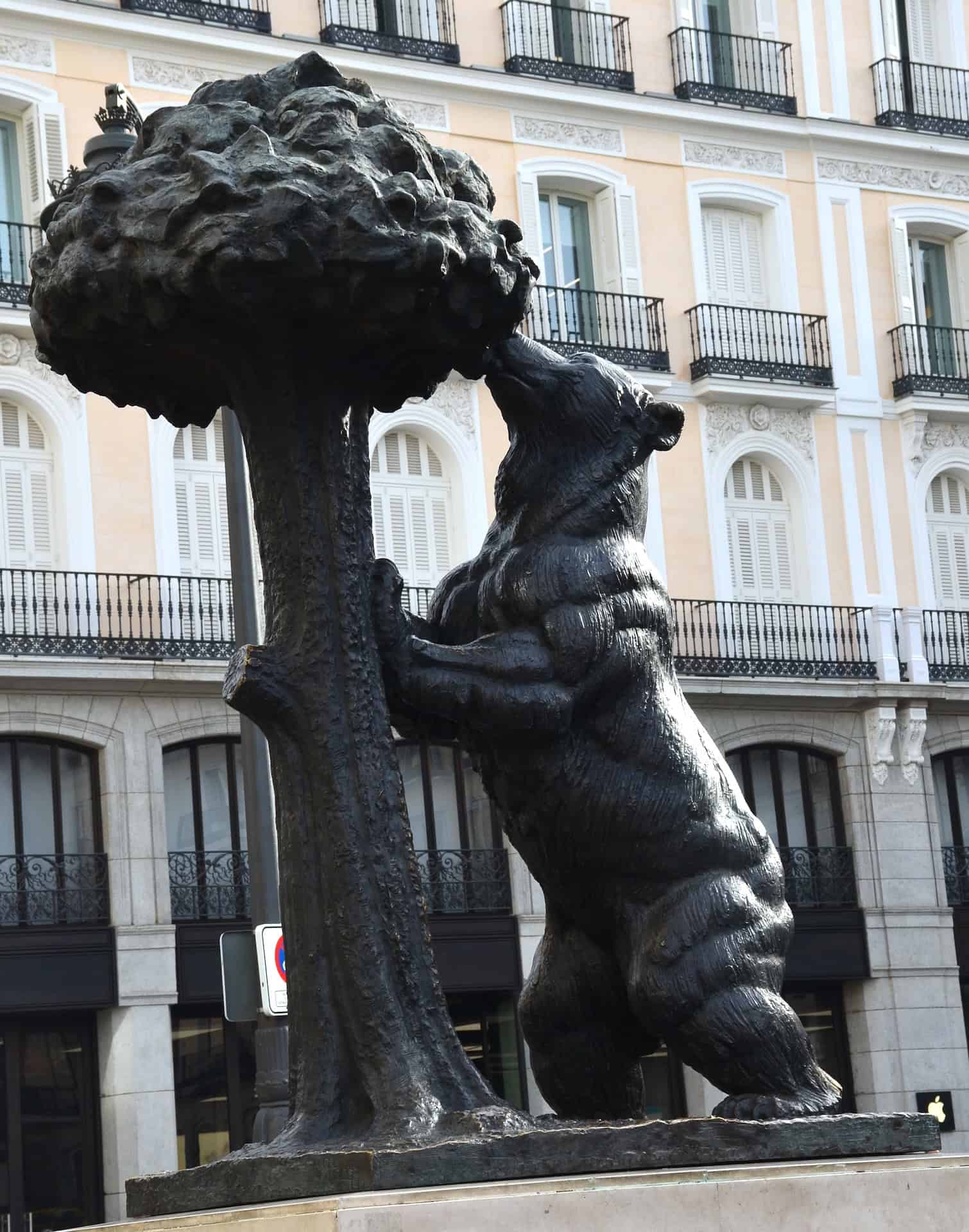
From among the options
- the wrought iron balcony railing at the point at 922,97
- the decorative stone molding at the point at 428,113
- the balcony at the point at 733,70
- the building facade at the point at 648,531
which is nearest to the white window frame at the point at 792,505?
the building facade at the point at 648,531

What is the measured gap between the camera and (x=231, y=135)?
4.43 m

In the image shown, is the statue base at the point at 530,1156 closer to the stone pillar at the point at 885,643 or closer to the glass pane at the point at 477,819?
the glass pane at the point at 477,819

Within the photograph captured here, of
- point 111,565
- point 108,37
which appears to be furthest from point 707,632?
point 108,37

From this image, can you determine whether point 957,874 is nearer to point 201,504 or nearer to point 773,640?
point 773,640

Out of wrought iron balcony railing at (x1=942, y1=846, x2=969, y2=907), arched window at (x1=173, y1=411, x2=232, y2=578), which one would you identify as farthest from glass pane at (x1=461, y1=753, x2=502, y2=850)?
wrought iron balcony railing at (x1=942, y1=846, x2=969, y2=907)

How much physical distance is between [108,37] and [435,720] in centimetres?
2199

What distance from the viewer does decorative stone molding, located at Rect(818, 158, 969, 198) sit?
1166 inches

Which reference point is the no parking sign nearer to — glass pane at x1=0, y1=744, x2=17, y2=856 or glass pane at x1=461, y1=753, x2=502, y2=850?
glass pane at x1=0, y1=744, x2=17, y2=856

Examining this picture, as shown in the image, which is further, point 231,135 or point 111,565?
point 111,565

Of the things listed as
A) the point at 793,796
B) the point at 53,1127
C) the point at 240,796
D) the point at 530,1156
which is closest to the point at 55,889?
the point at 53,1127

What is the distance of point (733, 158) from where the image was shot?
2911 cm

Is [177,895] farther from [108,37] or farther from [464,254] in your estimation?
[464,254]

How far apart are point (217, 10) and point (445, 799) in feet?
29.6

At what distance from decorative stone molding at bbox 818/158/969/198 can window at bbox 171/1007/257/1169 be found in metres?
13.3
